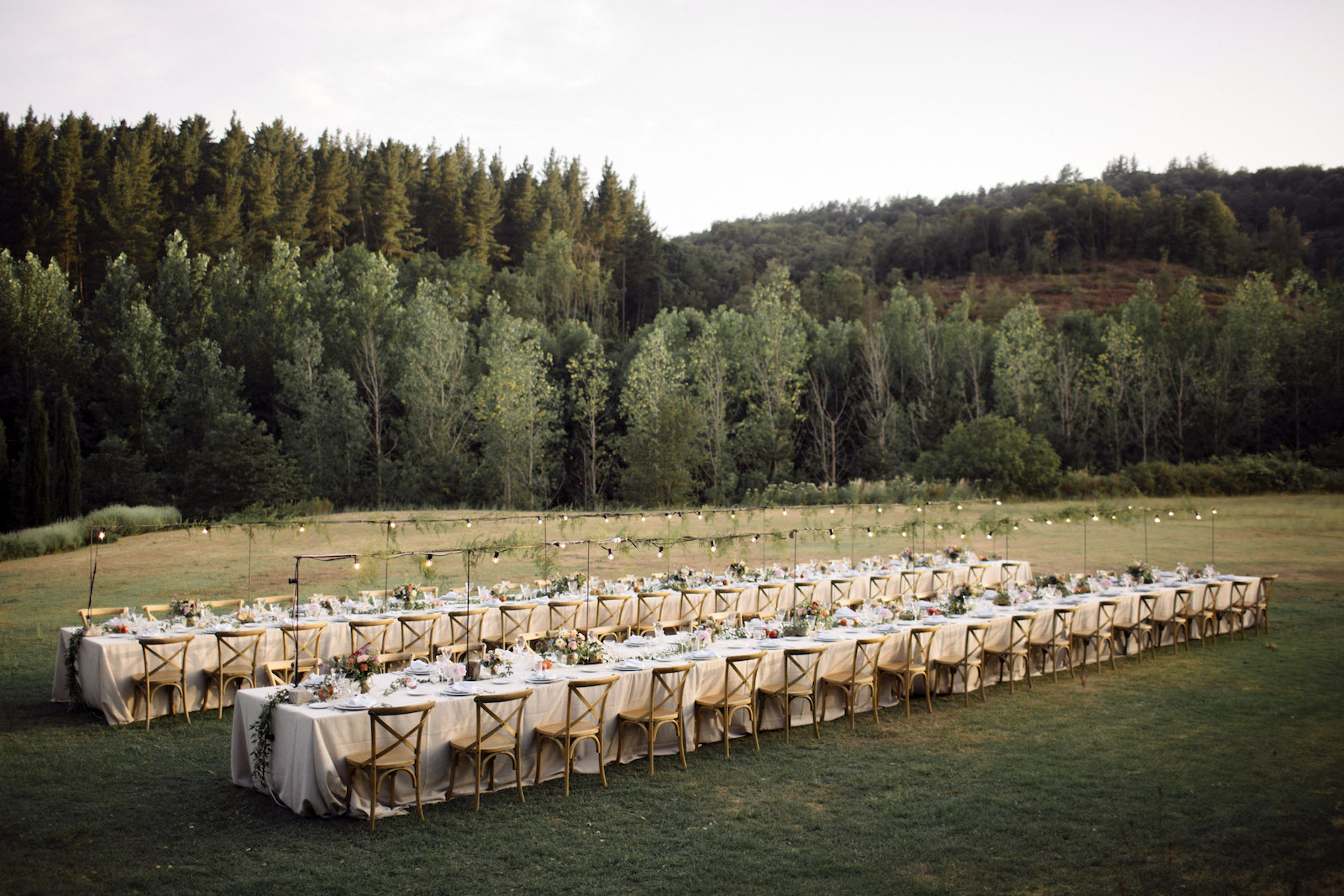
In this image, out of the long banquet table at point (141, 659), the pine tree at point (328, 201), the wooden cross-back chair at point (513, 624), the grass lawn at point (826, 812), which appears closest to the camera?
the grass lawn at point (826, 812)

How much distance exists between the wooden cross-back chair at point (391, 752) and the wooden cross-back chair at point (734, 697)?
2.85 metres

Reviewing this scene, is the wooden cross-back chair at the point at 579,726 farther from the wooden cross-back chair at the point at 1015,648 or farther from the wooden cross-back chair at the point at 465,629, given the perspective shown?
the wooden cross-back chair at the point at 1015,648

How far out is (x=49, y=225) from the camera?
142 feet

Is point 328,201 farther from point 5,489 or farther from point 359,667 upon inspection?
point 359,667

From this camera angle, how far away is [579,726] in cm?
808

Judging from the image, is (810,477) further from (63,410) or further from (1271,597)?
(63,410)

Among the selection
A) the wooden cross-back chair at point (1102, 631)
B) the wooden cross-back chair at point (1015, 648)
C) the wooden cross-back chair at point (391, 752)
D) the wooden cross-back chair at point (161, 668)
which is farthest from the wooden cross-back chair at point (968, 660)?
the wooden cross-back chair at point (161, 668)

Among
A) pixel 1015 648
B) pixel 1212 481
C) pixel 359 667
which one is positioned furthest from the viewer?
pixel 1212 481

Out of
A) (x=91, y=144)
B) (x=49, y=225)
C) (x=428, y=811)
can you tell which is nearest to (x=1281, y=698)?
(x=428, y=811)

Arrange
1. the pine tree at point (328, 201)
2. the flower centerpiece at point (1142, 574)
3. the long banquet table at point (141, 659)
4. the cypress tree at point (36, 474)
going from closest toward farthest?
the long banquet table at point (141, 659)
the flower centerpiece at point (1142, 574)
the cypress tree at point (36, 474)
the pine tree at point (328, 201)

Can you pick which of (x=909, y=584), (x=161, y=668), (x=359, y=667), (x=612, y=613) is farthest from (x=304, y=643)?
(x=909, y=584)

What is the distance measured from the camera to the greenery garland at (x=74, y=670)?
9766mm

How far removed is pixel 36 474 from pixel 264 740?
29585 mm

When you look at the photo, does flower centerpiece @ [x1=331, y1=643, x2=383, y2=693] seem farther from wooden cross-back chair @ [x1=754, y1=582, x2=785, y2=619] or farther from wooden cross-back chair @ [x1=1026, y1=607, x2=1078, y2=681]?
wooden cross-back chair @ [x1=1026, y1=607, x2=1078, y2=681]
